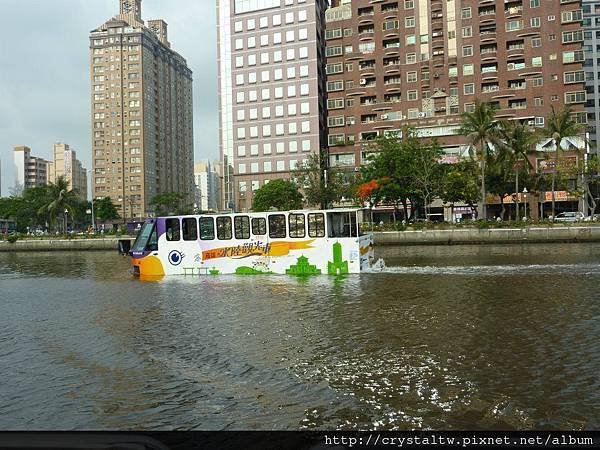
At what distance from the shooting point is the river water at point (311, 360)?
642 centimetres

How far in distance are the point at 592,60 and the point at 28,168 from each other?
14967 cm

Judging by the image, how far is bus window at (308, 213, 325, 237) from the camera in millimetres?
22141

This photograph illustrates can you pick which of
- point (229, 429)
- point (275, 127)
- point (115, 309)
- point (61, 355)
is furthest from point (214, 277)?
point (275, 127)

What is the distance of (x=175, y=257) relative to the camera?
79.0ft

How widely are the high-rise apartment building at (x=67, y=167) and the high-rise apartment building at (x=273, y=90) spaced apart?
8988cm

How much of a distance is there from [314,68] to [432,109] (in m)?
19.9

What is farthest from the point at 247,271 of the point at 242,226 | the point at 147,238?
the point at 147,238

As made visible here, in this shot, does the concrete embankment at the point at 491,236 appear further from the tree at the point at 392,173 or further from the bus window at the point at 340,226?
the bus window at the point at 340,226

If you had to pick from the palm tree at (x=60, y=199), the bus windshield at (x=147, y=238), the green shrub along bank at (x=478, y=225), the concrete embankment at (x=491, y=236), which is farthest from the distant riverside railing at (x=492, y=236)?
the palm tree at (x=60, y=199)

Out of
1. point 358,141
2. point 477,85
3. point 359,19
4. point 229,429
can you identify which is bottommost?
point 229,429

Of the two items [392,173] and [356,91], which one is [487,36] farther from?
[392,173]

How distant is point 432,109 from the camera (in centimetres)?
7756

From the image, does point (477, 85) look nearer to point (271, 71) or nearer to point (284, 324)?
point (271, 71)

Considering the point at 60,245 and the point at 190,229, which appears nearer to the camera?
the point at 190,229
